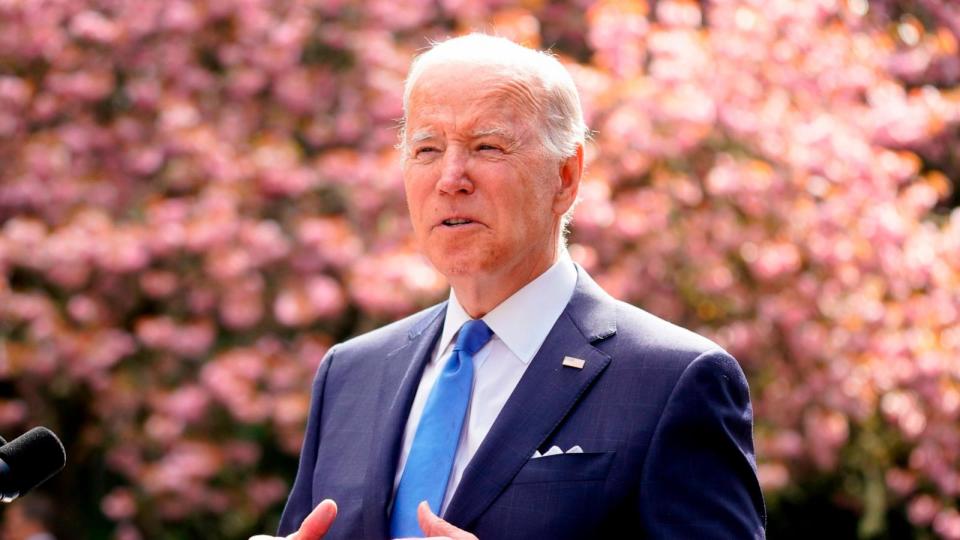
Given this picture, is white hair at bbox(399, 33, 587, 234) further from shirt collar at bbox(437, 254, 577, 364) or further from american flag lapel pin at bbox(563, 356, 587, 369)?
american flag lapel pin at bbox(563, 356, 587, 369)

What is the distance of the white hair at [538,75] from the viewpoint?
2.44 m

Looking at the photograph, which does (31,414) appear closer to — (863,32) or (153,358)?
(153,358)

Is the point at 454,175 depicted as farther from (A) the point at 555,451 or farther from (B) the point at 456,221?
(A) the point at 555,451

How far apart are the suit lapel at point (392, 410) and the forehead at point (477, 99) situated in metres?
0.47

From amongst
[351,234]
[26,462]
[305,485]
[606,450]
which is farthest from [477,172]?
[351,234]

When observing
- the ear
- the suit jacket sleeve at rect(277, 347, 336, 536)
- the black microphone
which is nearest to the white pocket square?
the ear

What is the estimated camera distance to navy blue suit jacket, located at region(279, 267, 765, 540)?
2.21m

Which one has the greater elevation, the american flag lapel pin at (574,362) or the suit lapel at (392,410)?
the american flag lapel pin at (574,362)

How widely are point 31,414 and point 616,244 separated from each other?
315 cm

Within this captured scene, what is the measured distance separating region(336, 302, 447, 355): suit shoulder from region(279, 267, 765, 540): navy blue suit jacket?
0.75ft

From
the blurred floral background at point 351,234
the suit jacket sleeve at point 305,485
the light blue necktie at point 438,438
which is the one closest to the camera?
the light blue necktie at point 438,438

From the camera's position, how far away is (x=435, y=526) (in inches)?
85.3

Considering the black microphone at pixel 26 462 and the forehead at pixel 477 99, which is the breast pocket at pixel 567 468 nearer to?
the forehead at pixel 477 99

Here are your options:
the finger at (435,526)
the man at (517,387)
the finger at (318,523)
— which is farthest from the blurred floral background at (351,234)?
the finger at (435,526)
